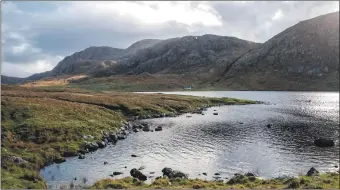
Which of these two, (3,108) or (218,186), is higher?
(3,108)

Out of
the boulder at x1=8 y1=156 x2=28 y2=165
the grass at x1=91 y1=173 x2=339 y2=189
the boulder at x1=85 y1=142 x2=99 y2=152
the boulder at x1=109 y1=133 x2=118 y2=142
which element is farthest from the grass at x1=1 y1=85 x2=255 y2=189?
the grass at x1=91 y1=173 x2=339 y2=189

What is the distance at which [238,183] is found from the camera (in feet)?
124

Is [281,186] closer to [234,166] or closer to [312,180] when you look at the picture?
[312,180]

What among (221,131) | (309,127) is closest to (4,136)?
(221,131)

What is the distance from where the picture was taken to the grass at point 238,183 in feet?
115

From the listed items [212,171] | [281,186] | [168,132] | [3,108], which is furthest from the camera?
[168,132]

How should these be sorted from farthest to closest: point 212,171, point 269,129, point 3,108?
point 269,129 → point 3,108 → point 212,171

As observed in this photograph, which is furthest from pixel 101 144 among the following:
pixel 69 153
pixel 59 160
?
pixel 59 160

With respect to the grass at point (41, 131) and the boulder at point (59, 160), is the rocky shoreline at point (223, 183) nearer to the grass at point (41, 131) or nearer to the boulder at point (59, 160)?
the grass at point (41, 131)

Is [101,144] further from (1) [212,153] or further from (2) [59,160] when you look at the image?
(1) [212,153]

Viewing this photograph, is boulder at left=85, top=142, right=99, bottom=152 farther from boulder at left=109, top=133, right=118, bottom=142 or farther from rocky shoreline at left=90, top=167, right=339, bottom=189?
rocky shoreline at left=90, top=167, right=339, bottom=189

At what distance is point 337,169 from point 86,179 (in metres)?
34.0

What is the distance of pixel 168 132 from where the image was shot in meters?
78.6

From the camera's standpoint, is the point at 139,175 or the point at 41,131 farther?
the point at 41,131
